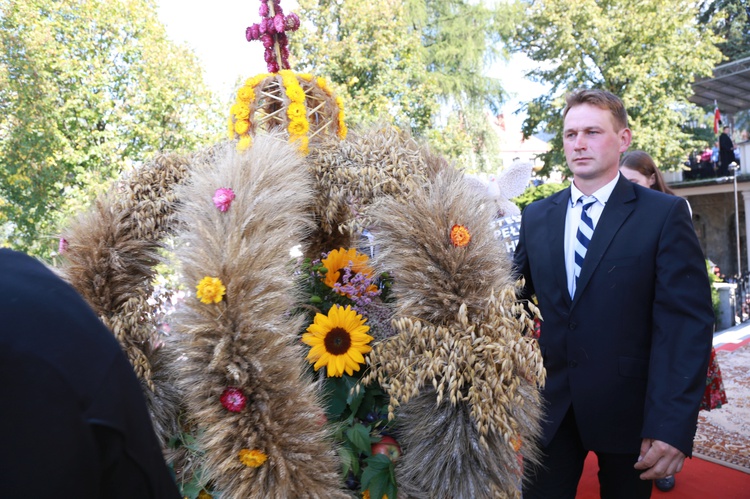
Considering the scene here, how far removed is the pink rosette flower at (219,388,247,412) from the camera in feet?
4.69

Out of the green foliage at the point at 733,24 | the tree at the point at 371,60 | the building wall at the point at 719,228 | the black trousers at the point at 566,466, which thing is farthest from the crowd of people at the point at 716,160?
the black trousers at the point at 566,466

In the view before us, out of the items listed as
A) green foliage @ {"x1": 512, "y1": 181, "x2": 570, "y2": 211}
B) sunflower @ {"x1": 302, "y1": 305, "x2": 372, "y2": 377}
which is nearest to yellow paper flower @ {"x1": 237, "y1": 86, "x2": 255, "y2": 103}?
sunflower @ {"x1": 302, "y1": 305, "x2": 372, "y2": 377}

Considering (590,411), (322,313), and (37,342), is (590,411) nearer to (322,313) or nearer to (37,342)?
(322,313)

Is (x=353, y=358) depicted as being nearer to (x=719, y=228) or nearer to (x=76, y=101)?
(x=76, y=101)

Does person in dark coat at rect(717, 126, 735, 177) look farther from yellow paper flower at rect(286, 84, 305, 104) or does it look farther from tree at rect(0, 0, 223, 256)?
yellow paper flower at rect(286, 84, 305, 104)

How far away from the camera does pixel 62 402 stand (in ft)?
2.12

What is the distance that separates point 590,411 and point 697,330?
47 cm

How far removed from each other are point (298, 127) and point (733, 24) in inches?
1000

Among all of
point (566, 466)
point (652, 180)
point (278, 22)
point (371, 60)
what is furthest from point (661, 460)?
point (371, 60)

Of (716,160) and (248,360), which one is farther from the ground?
(716,160)

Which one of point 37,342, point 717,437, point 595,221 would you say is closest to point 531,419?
point 595,221

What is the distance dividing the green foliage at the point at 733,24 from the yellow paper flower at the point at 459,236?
24.9m

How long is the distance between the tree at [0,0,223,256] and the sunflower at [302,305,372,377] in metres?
8.59

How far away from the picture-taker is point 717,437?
15.3 feet
